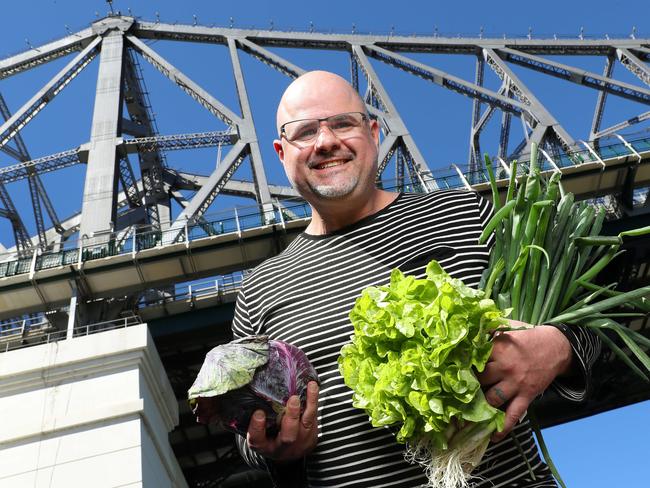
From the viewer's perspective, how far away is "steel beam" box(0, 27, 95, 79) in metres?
33.2

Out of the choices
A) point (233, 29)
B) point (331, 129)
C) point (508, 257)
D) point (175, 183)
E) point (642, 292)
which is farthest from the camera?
point (175, 183)

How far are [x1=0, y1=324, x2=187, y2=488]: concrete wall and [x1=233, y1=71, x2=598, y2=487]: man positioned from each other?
692cm

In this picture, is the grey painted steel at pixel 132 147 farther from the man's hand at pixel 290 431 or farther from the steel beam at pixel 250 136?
the man's hand at pixel 290 431

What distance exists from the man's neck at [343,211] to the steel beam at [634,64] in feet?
121

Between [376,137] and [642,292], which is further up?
[376,137]

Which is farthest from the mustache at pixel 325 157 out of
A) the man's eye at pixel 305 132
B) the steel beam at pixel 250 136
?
the steel beam at pixel 250 136

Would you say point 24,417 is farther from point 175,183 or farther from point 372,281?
point 175,183

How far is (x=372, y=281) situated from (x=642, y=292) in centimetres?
103

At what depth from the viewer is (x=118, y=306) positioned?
19.4 meters

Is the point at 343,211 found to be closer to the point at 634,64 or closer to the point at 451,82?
the point at 451,82

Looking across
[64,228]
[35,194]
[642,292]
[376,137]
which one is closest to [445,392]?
[642,292]

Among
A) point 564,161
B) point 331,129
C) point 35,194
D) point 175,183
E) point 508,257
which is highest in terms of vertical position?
point 175,183

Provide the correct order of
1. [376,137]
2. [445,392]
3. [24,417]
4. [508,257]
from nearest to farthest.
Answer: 1. [445,392]
2. [508,257]
3. [376,137]
4. [24,417]

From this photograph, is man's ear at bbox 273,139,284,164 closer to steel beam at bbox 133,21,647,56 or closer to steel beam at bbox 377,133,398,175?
steel beam at bbox 377,133,398,175
